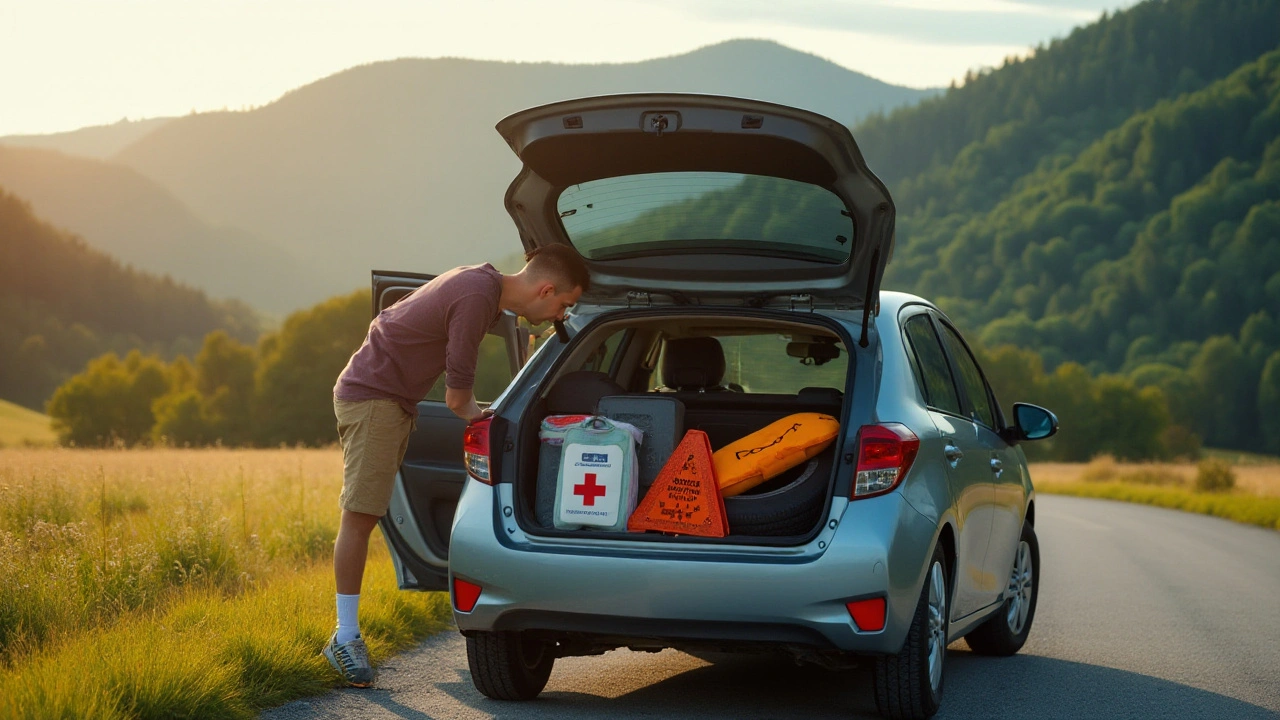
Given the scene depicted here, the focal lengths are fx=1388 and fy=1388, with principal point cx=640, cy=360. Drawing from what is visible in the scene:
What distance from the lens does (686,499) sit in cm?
516

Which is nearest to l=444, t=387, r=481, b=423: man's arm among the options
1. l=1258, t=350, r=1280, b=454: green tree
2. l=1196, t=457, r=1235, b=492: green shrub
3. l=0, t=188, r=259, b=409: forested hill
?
l=1196, t=457, r=1235, b=492: green shrub

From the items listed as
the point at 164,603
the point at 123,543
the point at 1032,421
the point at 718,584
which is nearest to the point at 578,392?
the point at 718,584

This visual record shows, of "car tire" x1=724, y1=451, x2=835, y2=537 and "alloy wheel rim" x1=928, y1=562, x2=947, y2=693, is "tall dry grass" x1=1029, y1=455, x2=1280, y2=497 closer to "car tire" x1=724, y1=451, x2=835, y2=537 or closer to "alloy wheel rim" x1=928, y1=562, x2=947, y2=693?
"alloy wheel rim" x1=928, y1=562, x2=947, y2=693

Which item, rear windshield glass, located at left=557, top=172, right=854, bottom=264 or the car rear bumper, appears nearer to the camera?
the car rear bumper

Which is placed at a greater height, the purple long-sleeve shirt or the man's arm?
the purple long-sleeve shirt

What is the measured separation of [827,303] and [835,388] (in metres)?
0.62

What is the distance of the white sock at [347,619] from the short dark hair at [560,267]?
1549mm

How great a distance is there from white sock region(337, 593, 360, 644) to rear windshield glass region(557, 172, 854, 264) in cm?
183

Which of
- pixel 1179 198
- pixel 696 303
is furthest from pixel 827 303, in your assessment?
pixel 1179 198

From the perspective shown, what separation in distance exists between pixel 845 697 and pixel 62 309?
12149 centimetres

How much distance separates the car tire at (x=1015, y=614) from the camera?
7.09 m

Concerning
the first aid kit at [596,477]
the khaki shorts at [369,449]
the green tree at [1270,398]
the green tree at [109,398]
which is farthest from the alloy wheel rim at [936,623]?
the green tree at [1270,398]

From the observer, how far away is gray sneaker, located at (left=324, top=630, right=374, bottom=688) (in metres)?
5.71

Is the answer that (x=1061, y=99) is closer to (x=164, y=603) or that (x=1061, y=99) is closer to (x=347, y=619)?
(x=164, y=603)
